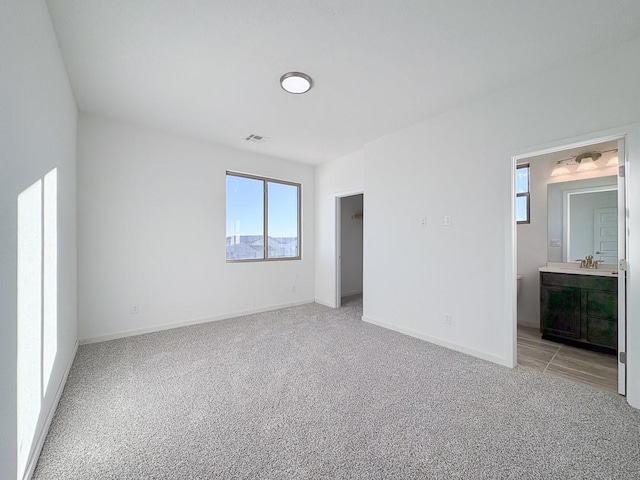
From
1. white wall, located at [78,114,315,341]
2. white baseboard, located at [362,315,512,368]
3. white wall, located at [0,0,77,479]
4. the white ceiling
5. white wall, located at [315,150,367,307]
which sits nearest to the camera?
white wall, located at [0,0,77,479]

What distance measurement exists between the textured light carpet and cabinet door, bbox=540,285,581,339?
1159 millimetres

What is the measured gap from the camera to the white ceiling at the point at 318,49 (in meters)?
1.81

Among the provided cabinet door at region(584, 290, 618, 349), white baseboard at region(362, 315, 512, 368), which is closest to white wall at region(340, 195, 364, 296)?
white baseboard at region(362, 315, 512, 368)

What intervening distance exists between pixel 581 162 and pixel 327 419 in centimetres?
427

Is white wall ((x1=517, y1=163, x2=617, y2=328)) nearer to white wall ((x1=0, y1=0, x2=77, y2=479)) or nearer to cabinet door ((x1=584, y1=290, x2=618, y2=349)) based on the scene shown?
cabinet door ((x1=584, y1=290, x2=618, y2=349))

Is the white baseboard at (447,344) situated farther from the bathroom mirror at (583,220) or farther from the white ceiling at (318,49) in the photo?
the white ceiling at (318,49)

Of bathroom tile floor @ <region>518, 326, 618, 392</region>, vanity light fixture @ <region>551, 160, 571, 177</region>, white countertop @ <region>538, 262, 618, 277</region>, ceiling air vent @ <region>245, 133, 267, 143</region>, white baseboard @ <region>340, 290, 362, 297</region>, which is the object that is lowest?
white baseboard @ <region>340, 290, 362, 297</region>

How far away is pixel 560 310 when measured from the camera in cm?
333

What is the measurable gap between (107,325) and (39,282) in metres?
2.09

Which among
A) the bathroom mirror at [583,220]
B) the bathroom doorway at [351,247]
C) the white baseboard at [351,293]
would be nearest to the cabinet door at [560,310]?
the bathroom mirror at [583,220]

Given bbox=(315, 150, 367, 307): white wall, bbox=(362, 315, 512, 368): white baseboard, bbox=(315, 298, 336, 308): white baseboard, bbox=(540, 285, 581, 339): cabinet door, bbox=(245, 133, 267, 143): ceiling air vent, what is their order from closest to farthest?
bbox=(362, 315, 512, 368): white baseboard < bbox=(540, 285, 581, 339): cabinet door < bbox=(245, 133, 267, 143): ceiling air vent < bbox=(315, 150, 367, 307): white wall < bbox=(315, 298, 336, 308): white baseboard

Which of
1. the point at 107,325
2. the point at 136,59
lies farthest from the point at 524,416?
the point at 107,325

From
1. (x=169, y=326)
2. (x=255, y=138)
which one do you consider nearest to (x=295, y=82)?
(x=255, y=138)

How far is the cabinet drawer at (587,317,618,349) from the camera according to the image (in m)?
2.94
